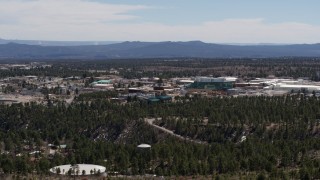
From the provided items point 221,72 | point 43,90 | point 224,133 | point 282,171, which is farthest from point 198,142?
point 221,72

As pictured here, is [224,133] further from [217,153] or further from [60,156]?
[60,156]

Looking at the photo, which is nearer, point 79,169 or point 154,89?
point 79,169

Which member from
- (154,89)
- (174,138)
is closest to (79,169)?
(174,138)

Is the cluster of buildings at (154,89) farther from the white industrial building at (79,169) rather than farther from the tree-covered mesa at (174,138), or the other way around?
the white industrial building at (79,169)


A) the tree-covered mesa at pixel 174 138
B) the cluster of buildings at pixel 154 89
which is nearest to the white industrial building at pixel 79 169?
the tree-covered mesa at pixel 174 138

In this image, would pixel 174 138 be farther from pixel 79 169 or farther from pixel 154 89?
pixel 154 89

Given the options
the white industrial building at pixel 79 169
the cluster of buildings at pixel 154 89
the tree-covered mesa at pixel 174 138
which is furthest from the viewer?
the cluster of buildings at pixel 154 89

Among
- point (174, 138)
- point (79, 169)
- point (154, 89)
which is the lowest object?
point (174, 138)

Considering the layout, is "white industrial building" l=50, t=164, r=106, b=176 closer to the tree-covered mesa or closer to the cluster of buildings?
the tree-covered mesa

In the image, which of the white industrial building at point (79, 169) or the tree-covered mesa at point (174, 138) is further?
the tree-covered mesa at point (174, 138)

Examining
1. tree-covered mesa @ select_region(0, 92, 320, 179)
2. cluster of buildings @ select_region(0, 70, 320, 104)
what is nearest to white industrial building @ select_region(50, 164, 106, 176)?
tree-covered mesa @ select_region(0, 92, 320, 179)
